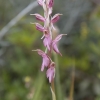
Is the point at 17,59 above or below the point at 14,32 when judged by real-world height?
below

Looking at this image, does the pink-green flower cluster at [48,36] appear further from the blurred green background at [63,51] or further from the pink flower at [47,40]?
the blurred green background at [63,51]

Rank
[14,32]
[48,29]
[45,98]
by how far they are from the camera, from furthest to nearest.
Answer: [14,32], [45,98], [48,29]

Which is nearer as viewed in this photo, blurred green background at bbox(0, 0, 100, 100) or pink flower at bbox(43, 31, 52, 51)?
pink flower at bbox(43, 31, 52, 51)

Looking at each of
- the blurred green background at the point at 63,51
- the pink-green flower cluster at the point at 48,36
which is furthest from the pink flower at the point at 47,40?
the blurred green background at the point at 63,51

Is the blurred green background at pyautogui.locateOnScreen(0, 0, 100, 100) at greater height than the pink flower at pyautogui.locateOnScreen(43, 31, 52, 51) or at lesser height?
lesser

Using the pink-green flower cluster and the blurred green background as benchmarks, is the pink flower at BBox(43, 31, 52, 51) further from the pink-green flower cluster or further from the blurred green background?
the blurred green background

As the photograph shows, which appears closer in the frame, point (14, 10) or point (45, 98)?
point (45, 98)

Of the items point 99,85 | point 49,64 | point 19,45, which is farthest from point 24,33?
point 49,64

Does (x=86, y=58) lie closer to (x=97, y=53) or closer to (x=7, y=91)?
(x=97, y=53)

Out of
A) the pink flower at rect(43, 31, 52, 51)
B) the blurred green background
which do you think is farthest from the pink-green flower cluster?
the blurred green background
